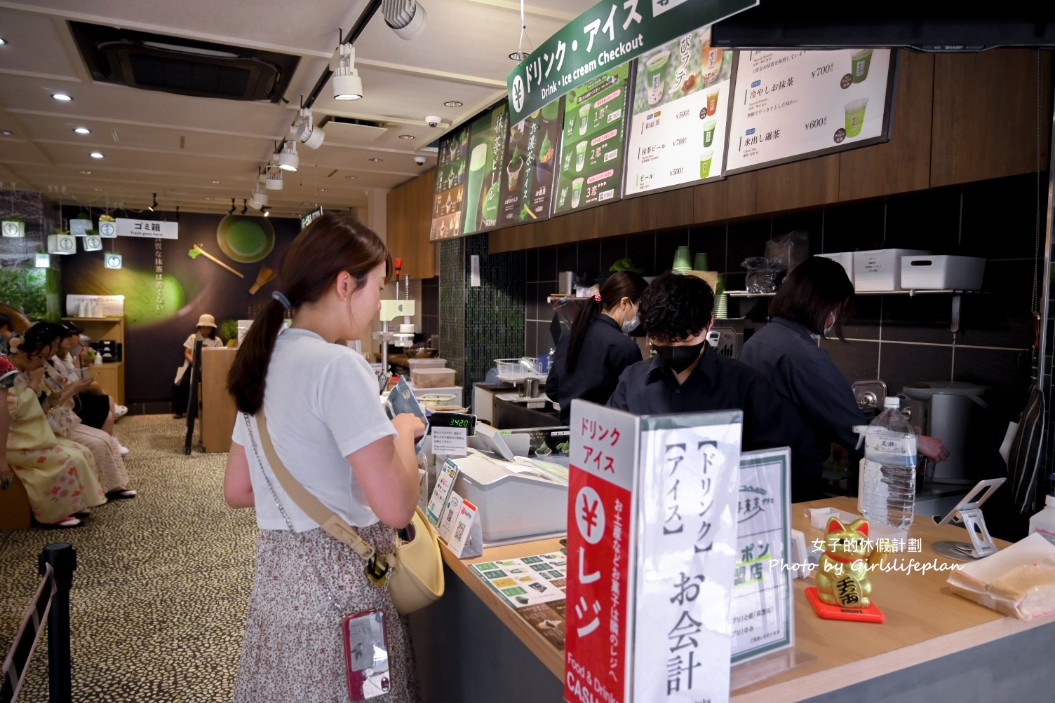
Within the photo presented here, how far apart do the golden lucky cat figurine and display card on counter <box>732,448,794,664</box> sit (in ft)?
0.71

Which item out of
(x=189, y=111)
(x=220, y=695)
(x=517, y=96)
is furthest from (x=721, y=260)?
(x=189, y=111)

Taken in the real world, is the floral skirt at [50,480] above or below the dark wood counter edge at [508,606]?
below

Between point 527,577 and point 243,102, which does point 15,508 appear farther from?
point 527,577

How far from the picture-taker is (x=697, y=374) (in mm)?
2297

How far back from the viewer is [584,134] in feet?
13.4

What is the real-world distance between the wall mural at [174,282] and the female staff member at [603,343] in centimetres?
855

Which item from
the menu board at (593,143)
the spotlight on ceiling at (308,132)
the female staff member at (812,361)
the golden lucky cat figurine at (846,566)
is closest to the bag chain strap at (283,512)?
the golden lucky cat figurine at (846,566)

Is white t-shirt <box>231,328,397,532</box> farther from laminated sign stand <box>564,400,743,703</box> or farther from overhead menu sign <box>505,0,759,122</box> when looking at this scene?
overhead menu sign <box>505,0,759,122</box>

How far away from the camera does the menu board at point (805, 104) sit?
8.09ft

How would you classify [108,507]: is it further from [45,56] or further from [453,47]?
[453,47]

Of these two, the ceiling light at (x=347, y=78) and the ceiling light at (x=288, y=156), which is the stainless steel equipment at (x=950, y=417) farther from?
the ceiling light at (x=288, y=156)

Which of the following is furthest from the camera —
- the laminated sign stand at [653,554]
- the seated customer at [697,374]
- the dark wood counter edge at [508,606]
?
the seated customer at [697,374]

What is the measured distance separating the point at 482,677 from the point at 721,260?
2.82m

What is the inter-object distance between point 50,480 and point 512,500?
4.59m
